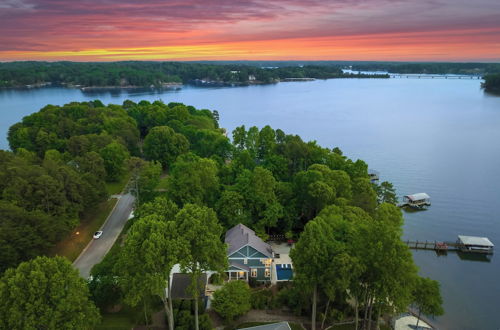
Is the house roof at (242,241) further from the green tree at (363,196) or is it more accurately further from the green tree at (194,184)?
the green tree at (363,196)

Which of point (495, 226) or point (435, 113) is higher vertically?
point (435, 113)

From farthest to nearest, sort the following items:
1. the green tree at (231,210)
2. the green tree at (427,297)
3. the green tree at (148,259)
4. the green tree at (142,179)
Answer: the green tree at (142,179)
the green tree at (231,210)
the green tree at (427,297)
the green tree at (148,259)

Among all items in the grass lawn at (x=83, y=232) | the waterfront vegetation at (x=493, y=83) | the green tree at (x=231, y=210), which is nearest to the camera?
the grass lawn at (x=83, y=232)

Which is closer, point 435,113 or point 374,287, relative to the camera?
point 374,287

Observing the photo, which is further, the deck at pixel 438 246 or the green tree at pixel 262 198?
the deck at pixel 438 246

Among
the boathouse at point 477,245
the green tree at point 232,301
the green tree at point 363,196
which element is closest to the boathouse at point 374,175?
the green tree at point 363,196

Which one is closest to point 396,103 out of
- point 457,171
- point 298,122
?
point 298,122

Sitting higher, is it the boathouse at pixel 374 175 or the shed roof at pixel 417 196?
the boathouse at pixel 374 175

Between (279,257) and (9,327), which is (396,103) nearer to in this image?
(279,257)
